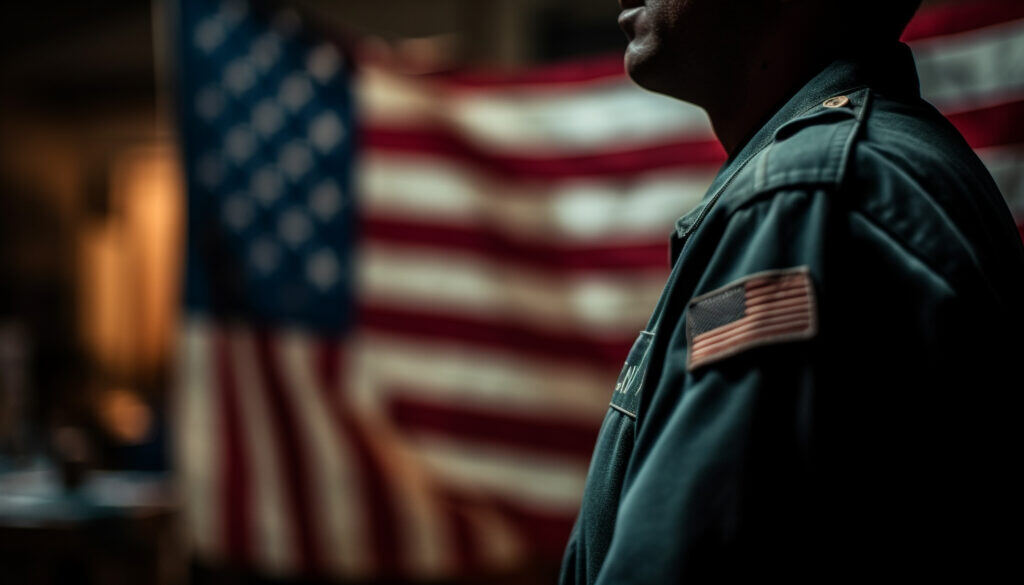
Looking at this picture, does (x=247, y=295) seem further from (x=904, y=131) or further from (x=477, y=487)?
(x=904, y=131)

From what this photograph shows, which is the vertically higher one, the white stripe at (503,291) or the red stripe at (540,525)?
the white stripe at (503,291)

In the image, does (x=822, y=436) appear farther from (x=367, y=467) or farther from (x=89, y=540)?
(x=89, y=540)

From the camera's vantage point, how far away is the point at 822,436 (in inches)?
24.2

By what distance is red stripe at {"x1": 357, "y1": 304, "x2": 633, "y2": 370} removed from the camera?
285 cm

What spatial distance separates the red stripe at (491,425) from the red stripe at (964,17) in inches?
57.0

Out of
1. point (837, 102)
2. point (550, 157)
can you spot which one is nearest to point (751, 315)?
point (837, 102)

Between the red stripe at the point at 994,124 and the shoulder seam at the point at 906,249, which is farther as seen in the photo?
the red stripe at the point at 994,124

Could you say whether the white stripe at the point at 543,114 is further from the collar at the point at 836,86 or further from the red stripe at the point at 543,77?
the collar at the point at 836,86

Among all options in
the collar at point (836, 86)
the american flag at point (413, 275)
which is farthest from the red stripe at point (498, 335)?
the collar at point (836, 86)

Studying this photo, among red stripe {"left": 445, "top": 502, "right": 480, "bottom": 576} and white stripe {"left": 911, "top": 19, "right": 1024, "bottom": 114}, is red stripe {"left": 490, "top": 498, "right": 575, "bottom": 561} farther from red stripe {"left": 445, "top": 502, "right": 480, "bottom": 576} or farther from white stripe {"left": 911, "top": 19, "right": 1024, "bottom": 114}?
white stripe {"left": 911, "top": 19, "right": 1024, "bottom": 114}

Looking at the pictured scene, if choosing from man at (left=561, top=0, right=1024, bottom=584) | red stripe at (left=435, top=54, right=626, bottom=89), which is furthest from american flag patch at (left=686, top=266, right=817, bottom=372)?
red stripe at (left=435, top=54, right=626, bottom=89)

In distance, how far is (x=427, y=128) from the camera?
9.63 ft

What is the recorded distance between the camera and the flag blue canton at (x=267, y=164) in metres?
2.74

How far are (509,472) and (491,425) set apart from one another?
15 cm
